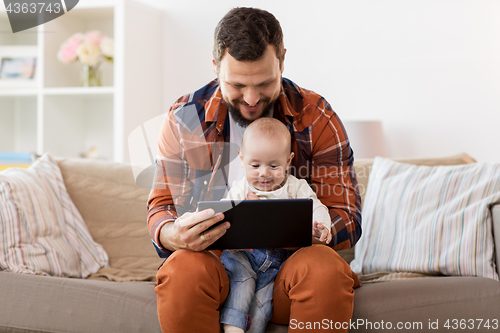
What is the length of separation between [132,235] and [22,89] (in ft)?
4.94

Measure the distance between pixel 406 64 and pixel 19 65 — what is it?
222 centimetres

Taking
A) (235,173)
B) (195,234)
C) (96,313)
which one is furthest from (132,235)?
(195,234)

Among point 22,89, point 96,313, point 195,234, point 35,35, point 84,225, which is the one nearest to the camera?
point 195,234

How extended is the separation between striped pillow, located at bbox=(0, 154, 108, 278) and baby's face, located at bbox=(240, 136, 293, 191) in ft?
2.43

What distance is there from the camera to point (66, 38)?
2.67 m

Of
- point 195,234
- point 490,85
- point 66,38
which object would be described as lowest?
point 195,234

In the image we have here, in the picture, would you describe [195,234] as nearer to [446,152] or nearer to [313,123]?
[313,123]

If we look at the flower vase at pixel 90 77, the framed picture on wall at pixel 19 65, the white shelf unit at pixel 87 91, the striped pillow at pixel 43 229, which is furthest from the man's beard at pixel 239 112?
the framed picture on wall at pixel 19 65

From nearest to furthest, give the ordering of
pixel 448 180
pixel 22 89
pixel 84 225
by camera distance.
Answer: pixel 448 180 < pixel 84 225 < pixel 22 89

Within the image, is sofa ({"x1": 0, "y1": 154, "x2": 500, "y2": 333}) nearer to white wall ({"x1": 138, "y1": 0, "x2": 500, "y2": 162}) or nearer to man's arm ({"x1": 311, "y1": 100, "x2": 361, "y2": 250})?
man's arm ({"x1": 311, "y1": 100, "x2": 361, "y2": 250})

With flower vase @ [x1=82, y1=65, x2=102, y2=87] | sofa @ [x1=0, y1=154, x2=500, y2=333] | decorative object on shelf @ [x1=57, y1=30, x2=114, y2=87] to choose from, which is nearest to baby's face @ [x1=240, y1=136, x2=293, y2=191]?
sofa @ [x1=0, y1=154, x2=500, y2=333]

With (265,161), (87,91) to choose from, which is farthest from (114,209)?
(87,91)

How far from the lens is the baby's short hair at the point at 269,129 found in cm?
114

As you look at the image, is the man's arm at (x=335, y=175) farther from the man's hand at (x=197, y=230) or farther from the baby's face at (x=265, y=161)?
the man's hand at (x=197, y=230)
